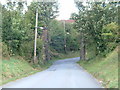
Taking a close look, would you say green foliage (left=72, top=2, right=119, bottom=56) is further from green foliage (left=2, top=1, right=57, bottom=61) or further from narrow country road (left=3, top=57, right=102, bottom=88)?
narrow country road (left=3, top=57, right=102, bottom=88)

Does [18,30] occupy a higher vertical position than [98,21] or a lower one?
lower

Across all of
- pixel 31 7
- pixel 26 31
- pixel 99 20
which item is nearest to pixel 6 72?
pixel 26 31

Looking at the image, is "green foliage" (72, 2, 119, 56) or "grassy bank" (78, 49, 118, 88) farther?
"green foliage" (72, 2, 119, 56)

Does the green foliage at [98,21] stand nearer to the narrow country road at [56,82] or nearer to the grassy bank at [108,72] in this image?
the grassy bank at [108,72]

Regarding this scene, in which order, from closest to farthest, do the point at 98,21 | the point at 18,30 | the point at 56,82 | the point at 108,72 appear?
the point at 56,82
the point at 108,72
the point at 18,30
the point at 98,21

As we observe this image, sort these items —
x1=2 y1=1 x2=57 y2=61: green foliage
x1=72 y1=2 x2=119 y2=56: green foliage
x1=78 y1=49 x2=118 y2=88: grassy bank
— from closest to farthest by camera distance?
x1=78 y1=49 x2=118 y2=88: grassy bank → x1=2 y1=1 x2=57 y2=61: green foliage → x1=72 y1=2 x2=119 y2=56: green foliage

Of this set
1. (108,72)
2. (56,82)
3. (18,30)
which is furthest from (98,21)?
(56,82)

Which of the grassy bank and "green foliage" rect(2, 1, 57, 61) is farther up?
"green foliage" rect(2, 1, 57, 61)

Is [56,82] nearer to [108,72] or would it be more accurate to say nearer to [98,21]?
[108,72]

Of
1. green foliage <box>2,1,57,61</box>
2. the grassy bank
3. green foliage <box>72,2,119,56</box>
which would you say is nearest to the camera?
the grassy bank

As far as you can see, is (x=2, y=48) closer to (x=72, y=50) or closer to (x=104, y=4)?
(x=104, y=4)

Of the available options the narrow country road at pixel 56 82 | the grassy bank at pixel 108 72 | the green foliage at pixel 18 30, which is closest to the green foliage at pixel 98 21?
the grassy bank at pixel 108 72

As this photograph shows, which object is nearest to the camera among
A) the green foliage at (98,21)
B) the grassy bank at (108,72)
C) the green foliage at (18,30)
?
the grassy bank at (108,72)

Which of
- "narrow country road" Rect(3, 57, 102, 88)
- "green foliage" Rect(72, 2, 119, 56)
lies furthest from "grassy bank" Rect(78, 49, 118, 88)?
"green foliage" Rect(72, 2, 119, 56)
